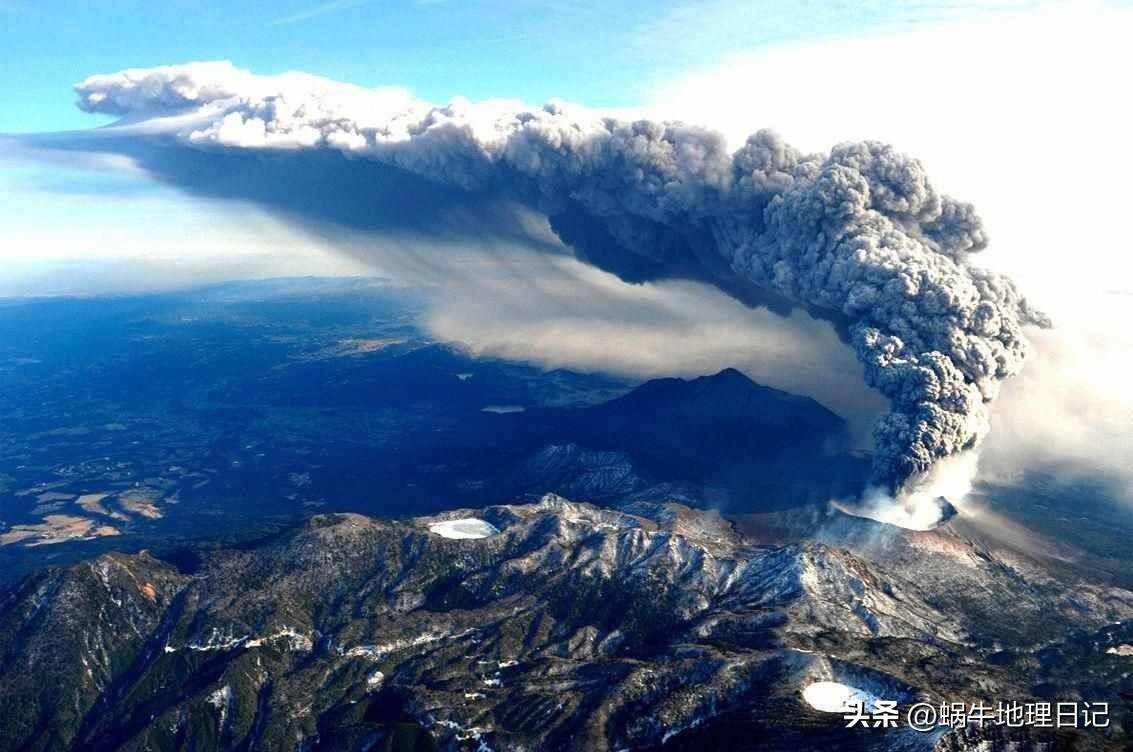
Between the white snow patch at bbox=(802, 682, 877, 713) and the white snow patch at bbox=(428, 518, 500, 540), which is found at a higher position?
the white snow patch at bbox=(428, 518, 500, 540)

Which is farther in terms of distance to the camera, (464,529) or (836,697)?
(464,529)

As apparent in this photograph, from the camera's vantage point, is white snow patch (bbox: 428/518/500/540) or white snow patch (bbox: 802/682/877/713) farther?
white snow patch (bbox: 428/518/500/540)

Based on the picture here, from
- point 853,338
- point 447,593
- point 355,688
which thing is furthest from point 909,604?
point 355,688

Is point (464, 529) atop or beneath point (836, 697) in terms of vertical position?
atop

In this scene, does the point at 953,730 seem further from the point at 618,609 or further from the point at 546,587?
the point at 546,587
